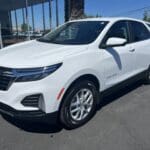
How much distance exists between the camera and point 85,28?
15.3 feet

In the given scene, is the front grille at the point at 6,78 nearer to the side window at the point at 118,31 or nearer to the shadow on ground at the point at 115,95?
the side window at the point at 118,31

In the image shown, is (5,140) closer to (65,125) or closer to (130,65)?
(65,125)

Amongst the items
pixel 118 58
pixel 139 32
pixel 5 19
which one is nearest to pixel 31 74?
pixel 118 58

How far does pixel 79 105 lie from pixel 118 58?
1.21 metres

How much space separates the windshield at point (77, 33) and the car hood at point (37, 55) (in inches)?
13.0

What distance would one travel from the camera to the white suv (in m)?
Answer: 3.26

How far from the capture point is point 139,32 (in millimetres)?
5332

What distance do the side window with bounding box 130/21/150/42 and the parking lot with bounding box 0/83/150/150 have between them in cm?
153

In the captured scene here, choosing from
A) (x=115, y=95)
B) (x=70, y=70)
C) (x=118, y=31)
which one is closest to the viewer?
(x=70, y=70)

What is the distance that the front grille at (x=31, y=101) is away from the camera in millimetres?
3254

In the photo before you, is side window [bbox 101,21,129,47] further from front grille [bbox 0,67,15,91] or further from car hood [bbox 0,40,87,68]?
front grille [bbox 0,67,15,91]

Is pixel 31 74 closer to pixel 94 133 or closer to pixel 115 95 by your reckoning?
pixel 94 133

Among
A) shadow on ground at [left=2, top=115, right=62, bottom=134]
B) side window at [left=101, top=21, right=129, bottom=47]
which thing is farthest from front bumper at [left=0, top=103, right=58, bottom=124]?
side window at [left=101, top=21, right=129, bottom=47]

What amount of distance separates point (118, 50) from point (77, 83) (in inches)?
48.7
